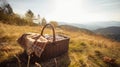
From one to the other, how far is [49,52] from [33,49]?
0.71 m

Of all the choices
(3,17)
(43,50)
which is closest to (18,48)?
(43,50)

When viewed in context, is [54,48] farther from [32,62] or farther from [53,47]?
[32,62]

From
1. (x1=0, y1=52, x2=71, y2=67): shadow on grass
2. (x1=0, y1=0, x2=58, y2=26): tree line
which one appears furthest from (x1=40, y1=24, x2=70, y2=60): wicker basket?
(x1=0, y1=0, x2=58, y2=26): tree line

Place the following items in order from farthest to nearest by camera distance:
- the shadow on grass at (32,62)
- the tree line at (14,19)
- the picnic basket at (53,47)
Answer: the tree line at (14,19), the shadow on grass at (32,62), the picnic basket at (53,47)

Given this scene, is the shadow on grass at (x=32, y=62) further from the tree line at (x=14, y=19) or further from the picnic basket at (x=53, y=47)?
the tree line at (x=14, y=19)

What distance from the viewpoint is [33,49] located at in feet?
17.4

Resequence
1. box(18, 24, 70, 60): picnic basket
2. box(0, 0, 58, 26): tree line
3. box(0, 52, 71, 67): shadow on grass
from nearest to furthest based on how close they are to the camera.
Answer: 1. box(18, 24, 70, 60): picnic basket
2. box(0, 52, 71, 67): shadow on grass
3. box(0, 0, 58, 26): tree line

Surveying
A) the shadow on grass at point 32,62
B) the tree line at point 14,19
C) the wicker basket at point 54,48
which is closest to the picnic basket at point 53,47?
the wicker basket at point 54,48

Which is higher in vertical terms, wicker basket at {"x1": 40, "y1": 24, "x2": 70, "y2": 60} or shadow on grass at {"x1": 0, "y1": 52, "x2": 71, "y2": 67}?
wicker basket at {"x1": 40, "y1": 24, "x2": 70, "y2": 60}

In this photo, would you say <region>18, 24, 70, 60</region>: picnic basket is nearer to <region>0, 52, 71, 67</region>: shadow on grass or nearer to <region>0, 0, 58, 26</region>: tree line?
<region>0, 52, 71, 67</region>: shadow on grass

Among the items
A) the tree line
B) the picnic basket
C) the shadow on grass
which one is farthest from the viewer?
the tree line

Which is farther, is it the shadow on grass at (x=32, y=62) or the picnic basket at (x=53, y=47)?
the shadow on grass at (x=32, y=62)

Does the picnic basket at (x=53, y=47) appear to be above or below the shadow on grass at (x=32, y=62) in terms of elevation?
above

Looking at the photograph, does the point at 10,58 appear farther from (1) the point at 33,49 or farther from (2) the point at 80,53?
(2) the point at 80,53
